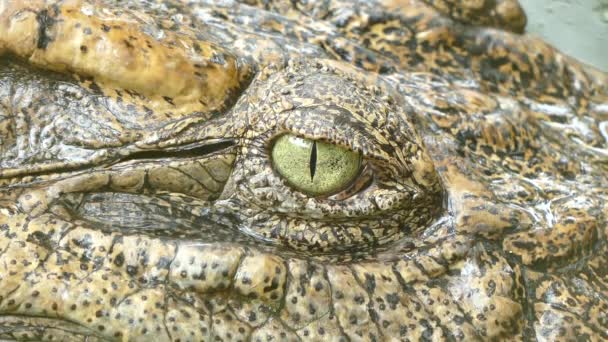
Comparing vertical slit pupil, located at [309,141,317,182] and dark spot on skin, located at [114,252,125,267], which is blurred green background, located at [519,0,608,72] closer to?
vertical slit pupil, located at [309,141,317,182]

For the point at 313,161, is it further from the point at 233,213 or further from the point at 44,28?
the point at 44,28

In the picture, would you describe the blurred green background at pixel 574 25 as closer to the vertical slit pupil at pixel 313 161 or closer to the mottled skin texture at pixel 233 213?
the mottled skin texture at pixel 233 213

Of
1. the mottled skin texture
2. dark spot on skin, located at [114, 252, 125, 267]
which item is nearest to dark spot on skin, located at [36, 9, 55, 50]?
the mottled skin texture

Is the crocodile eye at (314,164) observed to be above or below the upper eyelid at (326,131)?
below

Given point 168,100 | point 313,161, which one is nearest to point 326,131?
point 313,161

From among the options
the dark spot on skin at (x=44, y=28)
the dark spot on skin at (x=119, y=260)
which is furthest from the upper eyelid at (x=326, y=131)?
the dark spot on skin at (x=44, y=28)

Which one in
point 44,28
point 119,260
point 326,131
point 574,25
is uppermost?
point 44,28
